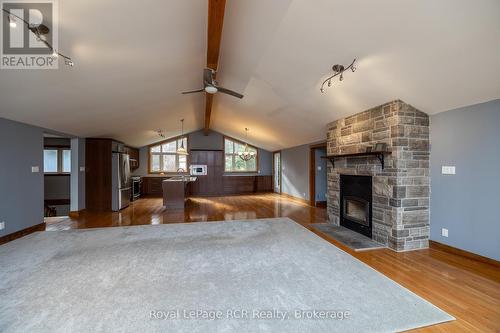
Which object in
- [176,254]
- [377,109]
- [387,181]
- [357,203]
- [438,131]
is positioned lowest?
[176,254]

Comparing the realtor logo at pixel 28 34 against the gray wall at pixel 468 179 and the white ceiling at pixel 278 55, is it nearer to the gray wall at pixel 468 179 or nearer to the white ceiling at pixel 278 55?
the white ceiling at pixel 278 55

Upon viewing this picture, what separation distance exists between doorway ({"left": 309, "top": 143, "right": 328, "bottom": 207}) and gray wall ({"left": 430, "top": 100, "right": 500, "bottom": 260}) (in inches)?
149

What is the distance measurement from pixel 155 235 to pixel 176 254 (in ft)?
3.75

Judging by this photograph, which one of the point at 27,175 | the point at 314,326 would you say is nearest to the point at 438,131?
the point at 314,326

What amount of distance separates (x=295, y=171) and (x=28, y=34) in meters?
7.73

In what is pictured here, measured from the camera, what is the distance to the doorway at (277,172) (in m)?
10.2

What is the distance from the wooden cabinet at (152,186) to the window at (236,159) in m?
3.24

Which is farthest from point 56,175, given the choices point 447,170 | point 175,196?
point 447,170

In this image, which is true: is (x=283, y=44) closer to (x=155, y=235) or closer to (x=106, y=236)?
(x=155, y=235)

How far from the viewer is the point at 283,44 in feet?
10.1

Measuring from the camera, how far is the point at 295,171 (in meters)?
8.52

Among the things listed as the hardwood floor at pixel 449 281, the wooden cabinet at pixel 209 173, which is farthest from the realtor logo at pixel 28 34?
the wooden cabinet at pixel 209 173

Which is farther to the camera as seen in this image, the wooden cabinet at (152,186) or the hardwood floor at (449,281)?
the wooden cabinet at (152,186)

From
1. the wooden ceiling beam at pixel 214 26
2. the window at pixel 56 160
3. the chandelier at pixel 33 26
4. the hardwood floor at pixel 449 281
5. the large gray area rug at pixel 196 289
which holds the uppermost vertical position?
the wooden ceiling beam at pixel 214 26
